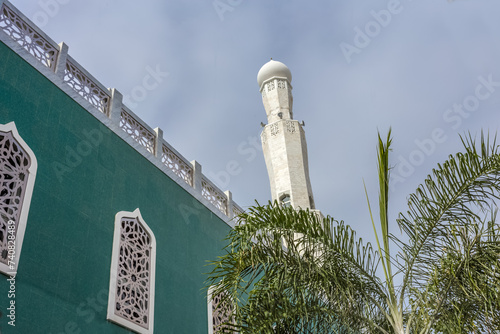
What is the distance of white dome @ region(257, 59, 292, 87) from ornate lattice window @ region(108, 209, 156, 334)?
10.0 metres

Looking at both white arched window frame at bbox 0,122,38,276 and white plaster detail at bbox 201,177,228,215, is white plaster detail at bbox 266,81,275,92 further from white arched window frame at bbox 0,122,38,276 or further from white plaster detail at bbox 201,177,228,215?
white arched window frame at bbox 0,122,38,276

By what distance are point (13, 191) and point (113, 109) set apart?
2271 mm

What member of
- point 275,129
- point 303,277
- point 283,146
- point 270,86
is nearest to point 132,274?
point 303,277

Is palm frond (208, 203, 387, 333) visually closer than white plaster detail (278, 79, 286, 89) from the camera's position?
Yes

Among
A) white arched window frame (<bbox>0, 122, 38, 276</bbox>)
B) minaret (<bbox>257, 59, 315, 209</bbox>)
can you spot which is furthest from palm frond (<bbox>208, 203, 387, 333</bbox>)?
minaret (<bbox>257, 59, 315, 209</bbox>)

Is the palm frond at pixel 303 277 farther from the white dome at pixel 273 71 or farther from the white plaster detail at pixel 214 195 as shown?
the white dome at pixel 273 71

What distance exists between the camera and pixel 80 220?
5906 mm

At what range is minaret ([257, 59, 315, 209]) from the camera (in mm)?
14266

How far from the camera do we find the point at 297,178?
46.9 feet

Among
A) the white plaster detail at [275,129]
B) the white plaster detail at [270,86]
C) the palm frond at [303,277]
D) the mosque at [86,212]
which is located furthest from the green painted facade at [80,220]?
the white plaster detail at [270,86]

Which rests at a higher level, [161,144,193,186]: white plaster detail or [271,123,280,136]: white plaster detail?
[271,123,280,136]: white plaster detail

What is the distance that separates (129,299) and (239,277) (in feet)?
5.84

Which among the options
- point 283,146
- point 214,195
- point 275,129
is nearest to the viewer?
point 214,195

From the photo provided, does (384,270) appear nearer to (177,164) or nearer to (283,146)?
(177,164)
